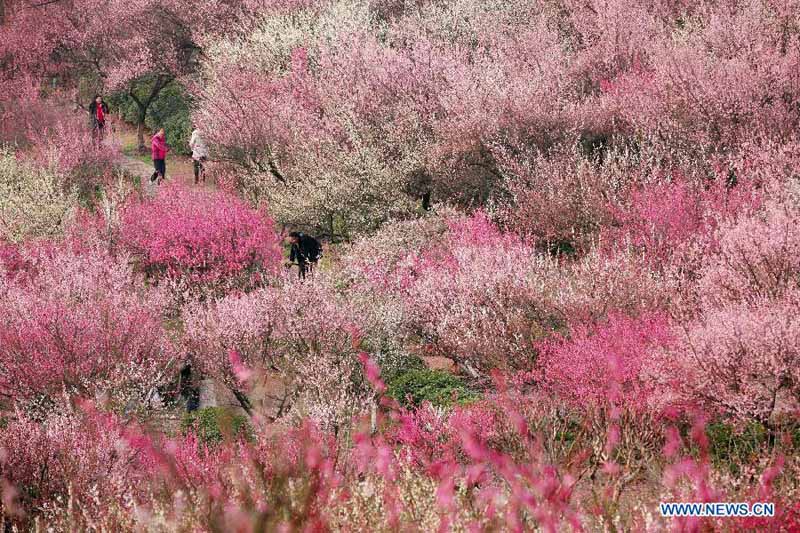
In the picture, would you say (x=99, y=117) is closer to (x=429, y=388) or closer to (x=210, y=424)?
(x=210, y=424)

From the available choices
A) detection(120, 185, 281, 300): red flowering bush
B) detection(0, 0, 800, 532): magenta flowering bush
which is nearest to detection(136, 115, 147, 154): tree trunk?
detection(0, 0, 800, 532): magenta flowering bush

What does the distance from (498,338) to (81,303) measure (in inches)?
316

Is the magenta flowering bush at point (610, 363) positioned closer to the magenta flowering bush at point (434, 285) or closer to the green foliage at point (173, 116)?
the magenta flowering bush at point (434, 285)

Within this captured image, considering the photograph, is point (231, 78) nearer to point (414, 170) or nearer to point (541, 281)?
point (414, 170)

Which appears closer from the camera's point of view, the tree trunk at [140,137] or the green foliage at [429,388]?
the green foliage at [429,388]

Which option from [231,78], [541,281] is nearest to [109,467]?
[541,281]

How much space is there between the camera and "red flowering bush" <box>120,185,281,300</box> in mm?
20281

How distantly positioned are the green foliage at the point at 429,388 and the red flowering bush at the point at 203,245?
194 inches

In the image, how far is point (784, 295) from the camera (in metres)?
14.8

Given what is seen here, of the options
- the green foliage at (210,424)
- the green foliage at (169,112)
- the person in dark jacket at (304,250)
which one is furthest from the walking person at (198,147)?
the green foliage at (210,424)

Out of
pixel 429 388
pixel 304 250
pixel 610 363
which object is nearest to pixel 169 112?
pixel 304 250

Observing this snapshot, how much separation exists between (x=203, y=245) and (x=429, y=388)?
700 centimetres

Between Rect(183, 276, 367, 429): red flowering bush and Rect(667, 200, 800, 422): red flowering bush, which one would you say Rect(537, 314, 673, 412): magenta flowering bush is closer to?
Rect(667, 200, 800, 422): red flowering bush

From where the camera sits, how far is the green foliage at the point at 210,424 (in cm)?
1491
